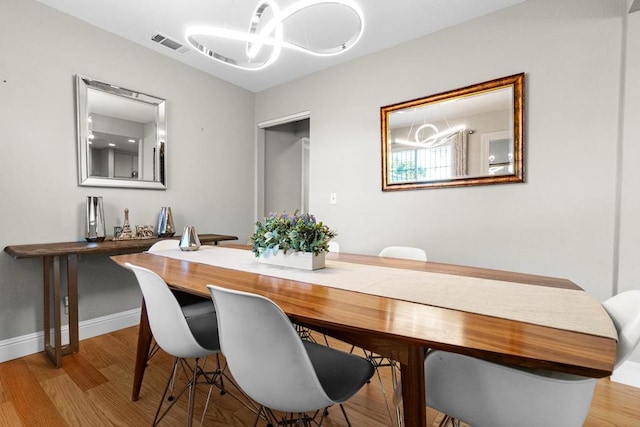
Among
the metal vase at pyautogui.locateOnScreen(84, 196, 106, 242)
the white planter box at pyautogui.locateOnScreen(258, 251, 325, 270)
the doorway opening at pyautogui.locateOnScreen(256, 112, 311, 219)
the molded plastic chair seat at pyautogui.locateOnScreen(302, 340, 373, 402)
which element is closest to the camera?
the molded plastic chair seat at pyautogui.locateOnScreen(302, 340, 373, 402)

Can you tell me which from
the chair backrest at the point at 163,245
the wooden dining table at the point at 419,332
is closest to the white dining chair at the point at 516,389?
the wooden dining table at the point at 419,332

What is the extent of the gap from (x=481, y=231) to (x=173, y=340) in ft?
7.14

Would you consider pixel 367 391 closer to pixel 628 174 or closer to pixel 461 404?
pixel 461 404

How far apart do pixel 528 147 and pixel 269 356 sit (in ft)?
7.33

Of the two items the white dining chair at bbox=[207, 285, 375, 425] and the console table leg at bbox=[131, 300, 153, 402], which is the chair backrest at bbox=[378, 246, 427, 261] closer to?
the white dining chair at bbox=[207, 285, 375, 425]

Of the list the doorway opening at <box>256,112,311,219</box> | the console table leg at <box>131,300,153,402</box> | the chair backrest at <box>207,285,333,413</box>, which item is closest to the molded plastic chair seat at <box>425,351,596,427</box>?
the chair backrest at <box>207,285,333,413</box>

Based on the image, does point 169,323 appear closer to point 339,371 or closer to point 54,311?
point 339,371

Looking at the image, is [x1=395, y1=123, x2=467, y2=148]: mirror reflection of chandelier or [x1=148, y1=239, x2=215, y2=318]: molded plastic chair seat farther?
[x1=395, y1=123, x2=467, y2=148]: mirror reflection of chandelier

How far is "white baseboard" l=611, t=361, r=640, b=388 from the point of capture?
5.97ft

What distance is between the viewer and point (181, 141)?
309cm

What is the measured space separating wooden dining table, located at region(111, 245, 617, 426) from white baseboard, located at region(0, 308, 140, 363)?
187cm

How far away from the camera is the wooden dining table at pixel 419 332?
2.06ft

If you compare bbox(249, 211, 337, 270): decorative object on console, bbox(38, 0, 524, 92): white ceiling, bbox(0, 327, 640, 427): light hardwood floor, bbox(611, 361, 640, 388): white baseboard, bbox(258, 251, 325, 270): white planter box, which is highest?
bbox(38, 0, 524, 92): white ceiling

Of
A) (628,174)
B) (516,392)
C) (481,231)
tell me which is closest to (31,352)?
(516,392)
